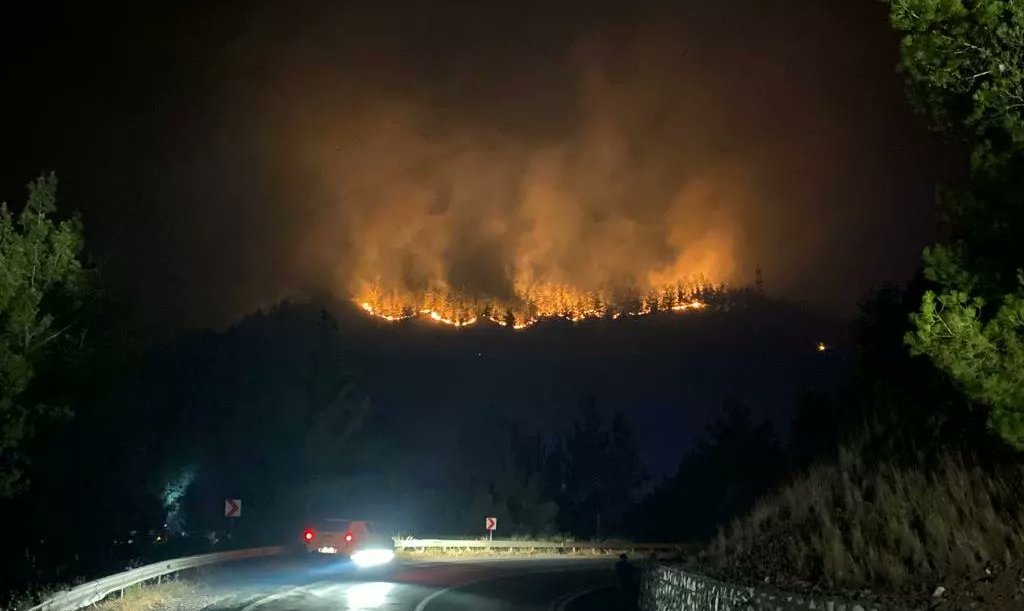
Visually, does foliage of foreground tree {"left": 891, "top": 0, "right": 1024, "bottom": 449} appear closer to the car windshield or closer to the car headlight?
the car headlight

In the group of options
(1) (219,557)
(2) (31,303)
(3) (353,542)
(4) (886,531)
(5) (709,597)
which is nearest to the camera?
(4) (886,531)

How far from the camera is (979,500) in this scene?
1120cm

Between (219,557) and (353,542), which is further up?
(353,542)

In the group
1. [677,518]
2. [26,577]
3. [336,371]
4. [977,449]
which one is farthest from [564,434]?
[977,449]

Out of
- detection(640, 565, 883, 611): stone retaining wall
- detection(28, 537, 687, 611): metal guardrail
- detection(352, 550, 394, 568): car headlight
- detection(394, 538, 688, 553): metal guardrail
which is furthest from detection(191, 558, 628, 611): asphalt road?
detection(394, 538, 688, 553): metal guardrail

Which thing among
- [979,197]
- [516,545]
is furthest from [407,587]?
[516,545]

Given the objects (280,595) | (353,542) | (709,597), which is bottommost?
(280,595)

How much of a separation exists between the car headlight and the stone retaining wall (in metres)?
14.6

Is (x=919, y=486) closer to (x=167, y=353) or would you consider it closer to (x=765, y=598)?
(x=765, y=598)

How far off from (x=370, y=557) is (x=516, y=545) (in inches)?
594

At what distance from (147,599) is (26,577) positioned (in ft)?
32.1

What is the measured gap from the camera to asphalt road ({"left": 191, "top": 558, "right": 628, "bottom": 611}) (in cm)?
1981

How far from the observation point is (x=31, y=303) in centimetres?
2008

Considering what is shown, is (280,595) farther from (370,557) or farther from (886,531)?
(886,531)
